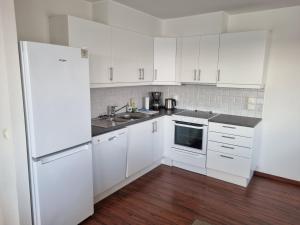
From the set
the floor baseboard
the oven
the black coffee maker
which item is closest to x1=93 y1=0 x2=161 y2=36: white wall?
the black coffee maker

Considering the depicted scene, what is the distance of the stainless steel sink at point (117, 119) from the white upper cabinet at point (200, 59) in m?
0.99

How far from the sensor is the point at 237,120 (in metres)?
3.32

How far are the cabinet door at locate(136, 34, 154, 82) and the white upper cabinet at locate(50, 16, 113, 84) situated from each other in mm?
676

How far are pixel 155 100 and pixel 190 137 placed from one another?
3.42ft

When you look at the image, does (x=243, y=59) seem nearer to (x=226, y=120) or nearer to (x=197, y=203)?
(x=226, y=120)

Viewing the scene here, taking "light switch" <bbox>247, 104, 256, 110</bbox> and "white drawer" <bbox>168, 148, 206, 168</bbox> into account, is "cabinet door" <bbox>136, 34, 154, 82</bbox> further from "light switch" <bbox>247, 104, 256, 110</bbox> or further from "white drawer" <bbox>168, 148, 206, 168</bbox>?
"light switch" <bbox>247, 104, 256, 110</bbox>

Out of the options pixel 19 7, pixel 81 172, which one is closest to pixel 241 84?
pixel 81 172

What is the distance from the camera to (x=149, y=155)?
3477 millimetres

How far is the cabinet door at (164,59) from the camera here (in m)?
3.76

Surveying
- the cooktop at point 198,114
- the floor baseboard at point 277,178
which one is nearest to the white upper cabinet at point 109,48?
the cooktop at point 198,114

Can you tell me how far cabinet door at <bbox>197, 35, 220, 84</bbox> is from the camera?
3.42 meters

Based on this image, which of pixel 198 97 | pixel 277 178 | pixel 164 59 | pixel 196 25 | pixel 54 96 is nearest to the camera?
pixel 54 96

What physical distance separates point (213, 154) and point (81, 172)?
1.93 meters

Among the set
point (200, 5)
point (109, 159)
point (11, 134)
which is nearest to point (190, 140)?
point (109, 159)
